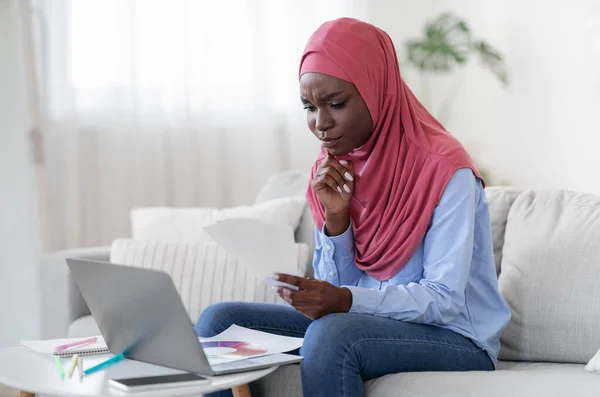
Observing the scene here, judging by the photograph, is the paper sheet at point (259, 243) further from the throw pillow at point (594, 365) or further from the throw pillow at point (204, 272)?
the throw pillow at point (204, 272)

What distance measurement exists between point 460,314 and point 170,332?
61cm

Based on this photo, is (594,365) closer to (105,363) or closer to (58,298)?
(105,363)

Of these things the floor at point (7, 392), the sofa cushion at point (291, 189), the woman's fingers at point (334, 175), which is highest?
the woman's fingers at point (334, 175)

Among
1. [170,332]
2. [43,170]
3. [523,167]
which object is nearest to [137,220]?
[43,170]

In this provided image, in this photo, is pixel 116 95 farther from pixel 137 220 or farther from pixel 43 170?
pixel 137 220

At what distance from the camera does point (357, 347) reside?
1.39 m

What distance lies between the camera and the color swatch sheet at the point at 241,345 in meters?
1.29

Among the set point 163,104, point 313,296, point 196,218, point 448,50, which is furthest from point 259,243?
point 448,50

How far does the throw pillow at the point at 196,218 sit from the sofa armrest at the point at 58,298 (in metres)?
0.21

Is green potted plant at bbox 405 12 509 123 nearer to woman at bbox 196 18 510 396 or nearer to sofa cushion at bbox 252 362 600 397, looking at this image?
woman at bbox 196 18 510 396

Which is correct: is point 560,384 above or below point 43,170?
below

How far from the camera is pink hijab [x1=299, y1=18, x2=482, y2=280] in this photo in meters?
1.57

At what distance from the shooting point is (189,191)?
344 centimetres

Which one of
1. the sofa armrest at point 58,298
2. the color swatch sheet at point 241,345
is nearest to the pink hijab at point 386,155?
the color swatch sheet at point 241,345
